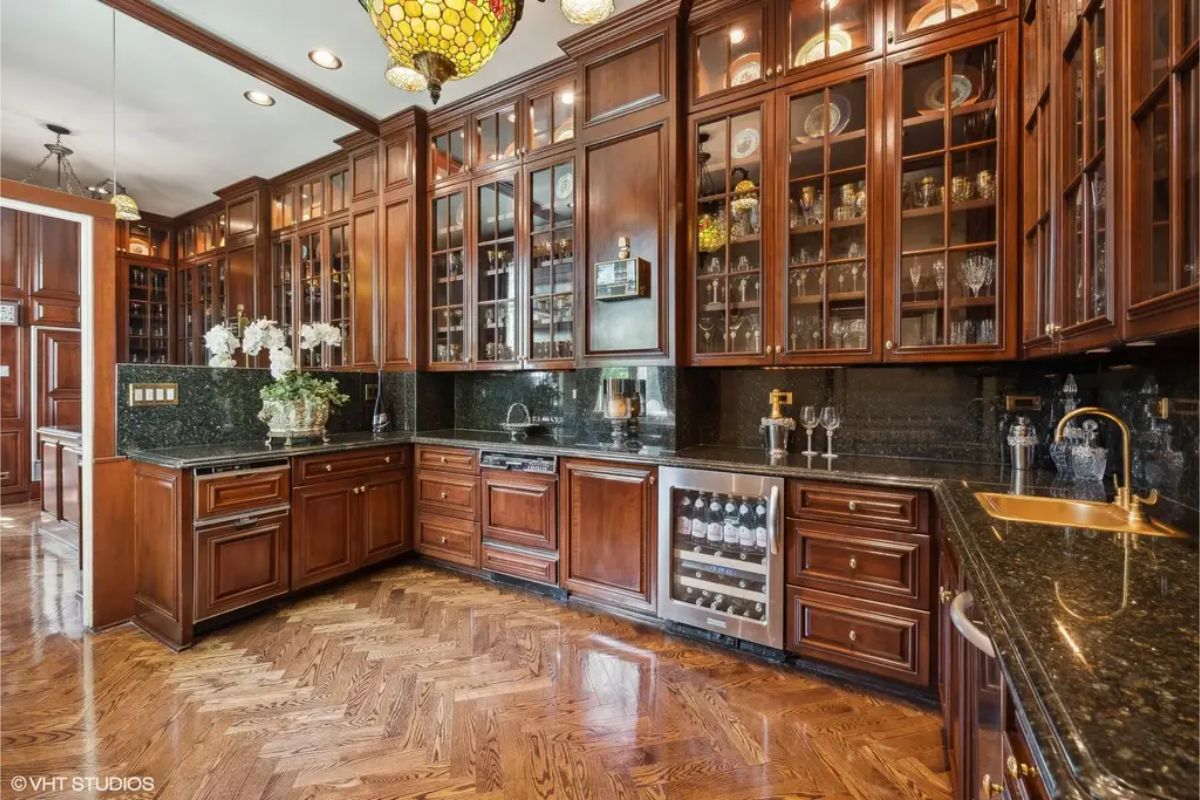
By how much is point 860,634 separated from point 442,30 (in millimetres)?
2785

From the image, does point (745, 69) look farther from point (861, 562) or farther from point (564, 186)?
point (861, 562)

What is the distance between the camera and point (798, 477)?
2.25 metres

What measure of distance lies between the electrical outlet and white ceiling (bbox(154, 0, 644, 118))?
6.59 ft

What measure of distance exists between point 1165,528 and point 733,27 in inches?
111

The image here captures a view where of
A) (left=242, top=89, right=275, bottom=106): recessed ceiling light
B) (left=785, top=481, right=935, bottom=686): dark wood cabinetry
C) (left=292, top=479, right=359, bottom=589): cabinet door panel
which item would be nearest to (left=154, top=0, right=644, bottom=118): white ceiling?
(left=242, top=89, right=275, bottom=106): recessed ceiling light

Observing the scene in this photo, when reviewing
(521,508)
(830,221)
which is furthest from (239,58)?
(830,221)

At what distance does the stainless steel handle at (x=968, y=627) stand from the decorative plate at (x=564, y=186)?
9.65ft

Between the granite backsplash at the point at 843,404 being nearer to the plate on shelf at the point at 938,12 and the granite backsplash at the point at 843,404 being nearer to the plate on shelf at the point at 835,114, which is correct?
the plate on shelf at the point at 835,114

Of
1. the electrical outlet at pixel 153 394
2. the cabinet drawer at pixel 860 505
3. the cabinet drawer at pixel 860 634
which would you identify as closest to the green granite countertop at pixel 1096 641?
the cabinet drawer at pixel 860 505

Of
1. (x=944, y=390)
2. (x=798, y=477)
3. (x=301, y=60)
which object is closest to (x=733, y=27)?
(x=944, y=390)

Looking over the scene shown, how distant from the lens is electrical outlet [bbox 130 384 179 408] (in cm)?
273

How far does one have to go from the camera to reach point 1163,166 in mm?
973

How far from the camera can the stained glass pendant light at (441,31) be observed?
156 centimetres

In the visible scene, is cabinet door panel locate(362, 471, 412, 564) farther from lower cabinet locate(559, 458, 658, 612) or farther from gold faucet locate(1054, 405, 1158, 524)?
gold faucet locate(1054, 405, 1158, 524)
